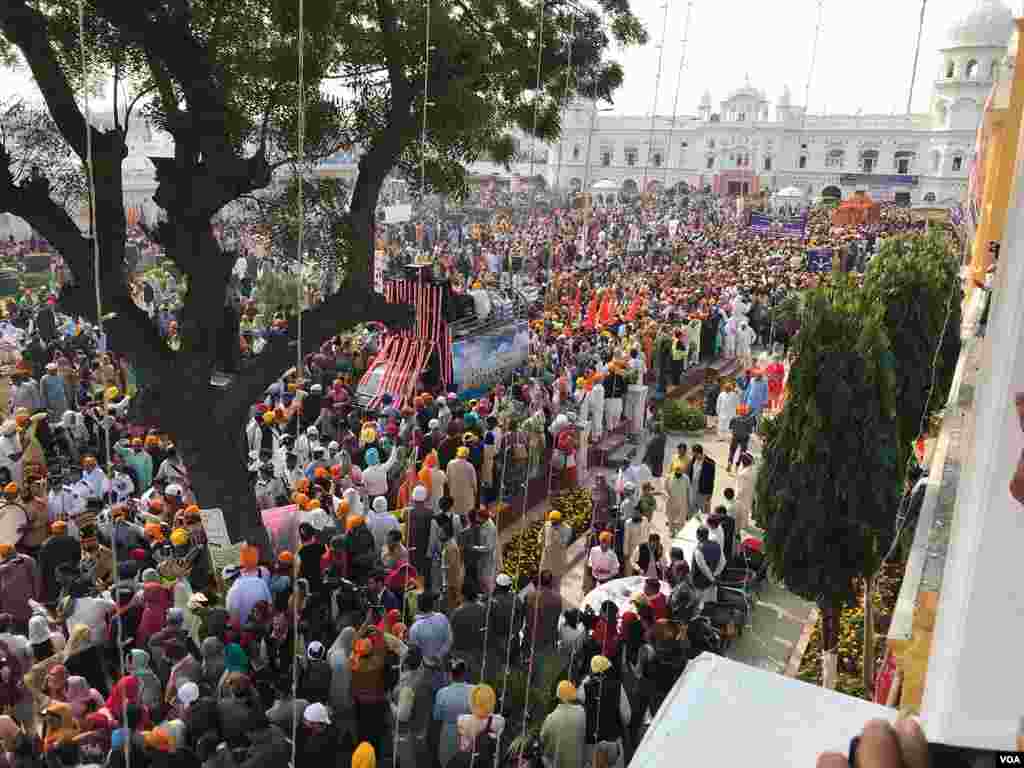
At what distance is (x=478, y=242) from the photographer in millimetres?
27516

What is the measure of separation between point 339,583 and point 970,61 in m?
55.8

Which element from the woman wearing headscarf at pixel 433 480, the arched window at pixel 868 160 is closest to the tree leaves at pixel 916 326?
the woman wearing headscarf at pixel 433 480

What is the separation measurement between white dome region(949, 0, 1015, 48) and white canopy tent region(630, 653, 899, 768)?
5553 cm

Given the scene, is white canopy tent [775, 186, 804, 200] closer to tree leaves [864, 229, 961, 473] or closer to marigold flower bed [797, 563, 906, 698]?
tree leaves [864, 229, 961, 473]

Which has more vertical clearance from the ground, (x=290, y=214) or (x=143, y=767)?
(x=290, y=214)

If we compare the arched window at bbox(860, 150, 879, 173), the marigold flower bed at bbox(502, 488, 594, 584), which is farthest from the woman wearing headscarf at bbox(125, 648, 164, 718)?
the arched window at bbox(860, 150, 879, 173)

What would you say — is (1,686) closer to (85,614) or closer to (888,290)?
(85,614)

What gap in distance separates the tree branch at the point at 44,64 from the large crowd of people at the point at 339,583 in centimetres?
172

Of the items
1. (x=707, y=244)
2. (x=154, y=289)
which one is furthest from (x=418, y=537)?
(x=707, y=244)

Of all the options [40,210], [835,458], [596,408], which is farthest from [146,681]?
[596,408]

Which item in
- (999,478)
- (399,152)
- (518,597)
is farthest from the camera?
(399,152)

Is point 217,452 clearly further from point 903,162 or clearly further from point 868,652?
point 903,162

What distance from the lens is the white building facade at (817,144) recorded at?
50.9 metres

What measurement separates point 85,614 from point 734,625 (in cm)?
484
